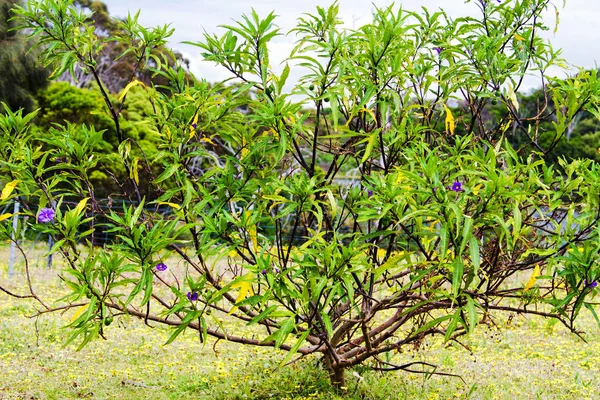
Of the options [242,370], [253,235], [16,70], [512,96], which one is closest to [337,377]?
[242,370]

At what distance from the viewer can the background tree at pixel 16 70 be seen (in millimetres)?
11836

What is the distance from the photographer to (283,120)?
2354 millimetres

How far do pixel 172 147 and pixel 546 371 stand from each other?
3077 mm

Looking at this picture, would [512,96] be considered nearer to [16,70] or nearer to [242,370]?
[242,370]

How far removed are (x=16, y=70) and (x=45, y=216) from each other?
10.7m

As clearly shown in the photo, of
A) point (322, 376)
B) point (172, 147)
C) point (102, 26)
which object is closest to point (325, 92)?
point (172, 147)

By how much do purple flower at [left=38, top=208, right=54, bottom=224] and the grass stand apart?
24.2 inches

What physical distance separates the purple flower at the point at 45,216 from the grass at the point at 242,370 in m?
0.61

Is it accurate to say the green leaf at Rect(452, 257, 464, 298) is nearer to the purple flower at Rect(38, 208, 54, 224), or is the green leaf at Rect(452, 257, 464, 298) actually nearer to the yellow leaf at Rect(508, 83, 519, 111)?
the yellow leaf at Rect(508, 83, 519, 111)

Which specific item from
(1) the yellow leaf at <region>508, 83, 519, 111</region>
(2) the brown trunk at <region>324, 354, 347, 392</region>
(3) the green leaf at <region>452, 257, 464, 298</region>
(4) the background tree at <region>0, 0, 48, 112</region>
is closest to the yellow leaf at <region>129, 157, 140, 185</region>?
(2) the brown trunk at <region>324, 354, 347, 392</region>

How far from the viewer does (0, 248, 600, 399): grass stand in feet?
11.4

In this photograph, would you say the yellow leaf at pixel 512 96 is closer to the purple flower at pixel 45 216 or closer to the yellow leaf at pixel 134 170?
the yellow leaf at pixel 134 170

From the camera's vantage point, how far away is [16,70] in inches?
471

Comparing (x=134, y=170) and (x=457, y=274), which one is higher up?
(x=134, y=170)
